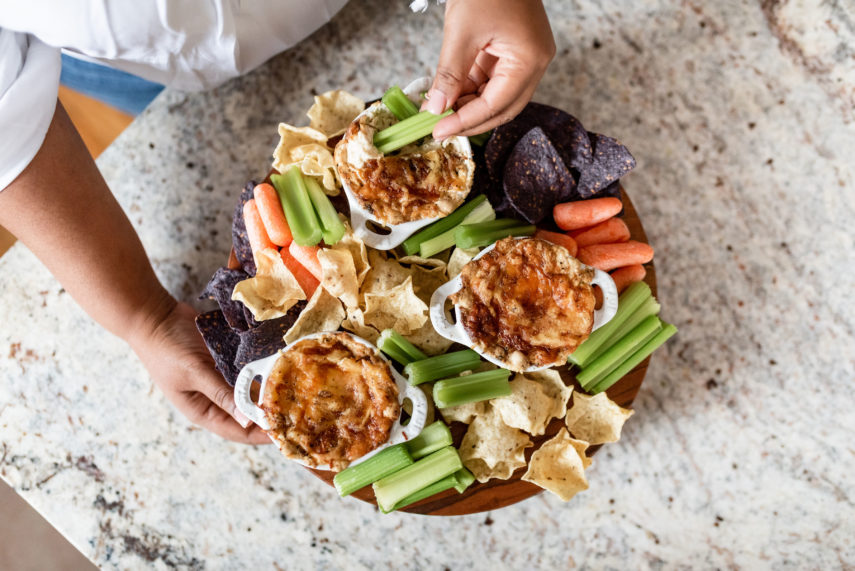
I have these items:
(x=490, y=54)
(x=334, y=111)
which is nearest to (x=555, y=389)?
(x=490, y=54)

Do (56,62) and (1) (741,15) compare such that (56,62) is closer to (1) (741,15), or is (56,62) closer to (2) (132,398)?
(2) (132,398)

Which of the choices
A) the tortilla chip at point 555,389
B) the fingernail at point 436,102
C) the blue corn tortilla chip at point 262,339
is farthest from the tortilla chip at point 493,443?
the fingernail at point 436,102

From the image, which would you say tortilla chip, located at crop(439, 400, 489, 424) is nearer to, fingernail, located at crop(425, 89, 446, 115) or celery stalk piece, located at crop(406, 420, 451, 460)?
celery stalk piece, located at crop(406, 420, 451, 460)

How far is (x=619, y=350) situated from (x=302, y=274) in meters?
0.89

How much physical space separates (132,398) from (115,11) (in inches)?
46.5

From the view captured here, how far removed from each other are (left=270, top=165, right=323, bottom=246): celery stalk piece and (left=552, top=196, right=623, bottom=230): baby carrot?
653 mm

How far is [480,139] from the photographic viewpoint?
5.66 ft

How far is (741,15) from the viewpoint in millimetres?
1979

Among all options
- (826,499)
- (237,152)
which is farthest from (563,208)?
(826,499)

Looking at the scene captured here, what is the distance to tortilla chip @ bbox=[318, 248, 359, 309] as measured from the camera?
1575 millimetres

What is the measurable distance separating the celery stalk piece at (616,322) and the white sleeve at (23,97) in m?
1.43

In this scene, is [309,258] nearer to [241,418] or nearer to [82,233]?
[241,418]

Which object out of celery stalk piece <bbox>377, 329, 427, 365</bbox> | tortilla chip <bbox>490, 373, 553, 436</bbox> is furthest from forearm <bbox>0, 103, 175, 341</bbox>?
tortilla chip <bbox>490, 373, 553, 436</bbox>

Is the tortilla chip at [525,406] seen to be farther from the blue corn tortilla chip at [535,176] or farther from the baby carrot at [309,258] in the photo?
the baby carrot at [309,258]
